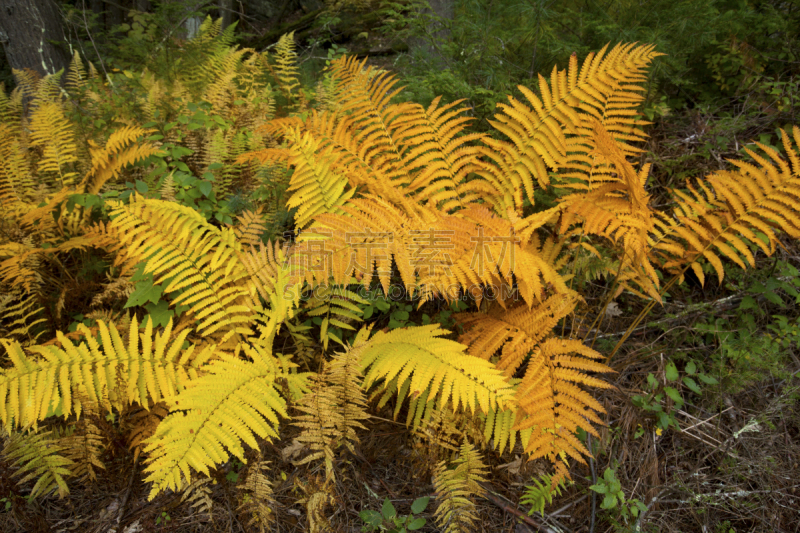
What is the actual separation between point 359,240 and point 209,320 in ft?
3.03

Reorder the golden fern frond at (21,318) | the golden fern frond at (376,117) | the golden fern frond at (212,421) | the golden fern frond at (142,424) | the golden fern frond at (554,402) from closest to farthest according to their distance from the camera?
1. the golden fern frond at (212,421)
2. the golden fern frond at (554,402)
3. the golden fern frond at (142,424)
4. the golden fern frond at (21,318)
5. the golden fern frond at (376,117)

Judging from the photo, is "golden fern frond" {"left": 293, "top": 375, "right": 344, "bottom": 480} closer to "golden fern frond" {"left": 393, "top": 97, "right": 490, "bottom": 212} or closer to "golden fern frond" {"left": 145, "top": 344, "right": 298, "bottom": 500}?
"golden fern frond" {"left": 145, "top": 344, "right": 298, "bottom": 500}

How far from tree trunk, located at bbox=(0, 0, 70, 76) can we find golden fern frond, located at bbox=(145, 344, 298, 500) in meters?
4.65

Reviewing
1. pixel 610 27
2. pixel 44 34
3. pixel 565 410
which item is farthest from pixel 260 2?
pixel 565 410

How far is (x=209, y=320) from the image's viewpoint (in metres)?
1.97

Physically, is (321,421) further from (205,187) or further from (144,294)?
(205,187)

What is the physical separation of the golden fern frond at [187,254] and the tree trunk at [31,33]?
372cm

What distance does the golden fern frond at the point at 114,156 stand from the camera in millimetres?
2660

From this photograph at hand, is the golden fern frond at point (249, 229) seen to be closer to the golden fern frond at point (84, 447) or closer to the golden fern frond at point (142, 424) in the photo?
the golden fern frond at point (142, 424)

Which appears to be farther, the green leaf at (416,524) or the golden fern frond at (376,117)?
the golden fern frond at (376,117)

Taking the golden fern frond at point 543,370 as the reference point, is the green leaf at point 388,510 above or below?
below

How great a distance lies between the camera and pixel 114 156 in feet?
9.49

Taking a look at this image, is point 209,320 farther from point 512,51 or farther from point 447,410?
point 512,51

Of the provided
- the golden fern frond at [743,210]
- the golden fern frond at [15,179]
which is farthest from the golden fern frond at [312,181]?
the golden fern frond at [15,179]
